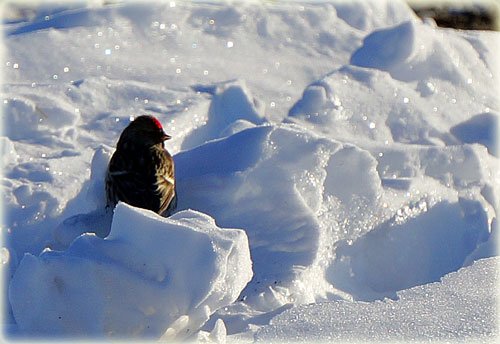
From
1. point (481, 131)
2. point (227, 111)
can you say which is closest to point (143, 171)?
point (227, 111)

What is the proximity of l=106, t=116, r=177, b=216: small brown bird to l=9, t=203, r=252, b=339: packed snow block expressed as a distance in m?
1.25

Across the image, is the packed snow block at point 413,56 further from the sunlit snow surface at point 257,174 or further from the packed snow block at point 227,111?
the packed snow block at point 227,111

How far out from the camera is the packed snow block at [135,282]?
4.30 m

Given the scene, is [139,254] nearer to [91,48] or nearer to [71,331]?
[71,331]

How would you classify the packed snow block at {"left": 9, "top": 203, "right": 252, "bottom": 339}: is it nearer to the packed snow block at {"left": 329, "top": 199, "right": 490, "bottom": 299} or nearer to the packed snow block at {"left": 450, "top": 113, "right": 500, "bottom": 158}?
the packed snow block at {"left": 329, "top": 199, "right": 490, "bottom": 299}

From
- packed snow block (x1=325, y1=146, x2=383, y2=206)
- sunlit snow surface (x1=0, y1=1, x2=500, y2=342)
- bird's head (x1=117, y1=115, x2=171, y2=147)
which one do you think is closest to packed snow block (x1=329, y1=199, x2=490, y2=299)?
sunlit snow surface (x1=0, y1=1, x2=500, y2=342)

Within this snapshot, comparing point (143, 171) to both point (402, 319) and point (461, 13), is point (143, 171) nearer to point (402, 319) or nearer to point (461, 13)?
point (402, 319)

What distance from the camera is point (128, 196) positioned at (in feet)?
18.9

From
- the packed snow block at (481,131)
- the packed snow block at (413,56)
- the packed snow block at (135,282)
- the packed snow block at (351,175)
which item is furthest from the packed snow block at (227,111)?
the packed snow block at (135,282)

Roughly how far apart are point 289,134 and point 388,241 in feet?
2.57

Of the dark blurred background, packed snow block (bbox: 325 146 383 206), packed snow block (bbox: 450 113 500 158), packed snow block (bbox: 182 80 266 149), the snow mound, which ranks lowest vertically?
the dark blurred background

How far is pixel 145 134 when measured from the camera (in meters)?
6.03

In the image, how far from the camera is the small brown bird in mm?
5680

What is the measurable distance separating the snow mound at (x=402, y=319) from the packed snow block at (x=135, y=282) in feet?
1.05
